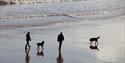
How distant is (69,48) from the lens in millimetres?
12453

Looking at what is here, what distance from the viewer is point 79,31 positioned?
1655 cm

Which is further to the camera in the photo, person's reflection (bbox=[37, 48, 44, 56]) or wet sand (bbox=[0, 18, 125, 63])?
person's reflection (bbox=[37, 48, 44, 56])

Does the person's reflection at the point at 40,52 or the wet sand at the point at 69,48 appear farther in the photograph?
the person's reflection at the point at 40,52

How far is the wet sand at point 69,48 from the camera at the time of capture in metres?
10.8

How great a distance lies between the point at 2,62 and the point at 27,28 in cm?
799

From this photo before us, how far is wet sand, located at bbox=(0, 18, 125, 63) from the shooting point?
10.8m

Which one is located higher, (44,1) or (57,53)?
(44,1)

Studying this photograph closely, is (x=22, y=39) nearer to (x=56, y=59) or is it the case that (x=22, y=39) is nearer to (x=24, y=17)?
(x=56, y=59)

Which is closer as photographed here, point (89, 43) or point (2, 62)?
point (2, 62)

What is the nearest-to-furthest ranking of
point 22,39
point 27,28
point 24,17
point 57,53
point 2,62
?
1. point 2,62
2. point 57,53
3. point 22,39
4. point 27,28
5. point 24,17

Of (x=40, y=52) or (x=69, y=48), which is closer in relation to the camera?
(x=40, y=52)

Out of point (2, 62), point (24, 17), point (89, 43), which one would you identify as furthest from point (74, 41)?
point (24, 17)

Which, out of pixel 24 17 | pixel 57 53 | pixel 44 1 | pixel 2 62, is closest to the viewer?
pixel 2 62

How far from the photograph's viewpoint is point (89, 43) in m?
13.4
